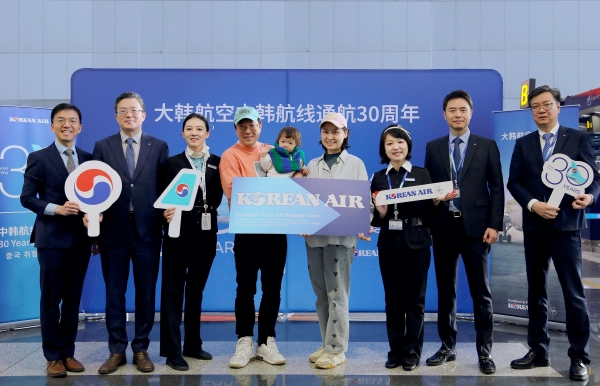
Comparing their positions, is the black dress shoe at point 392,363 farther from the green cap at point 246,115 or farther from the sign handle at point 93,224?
the sign handle at point 93,224

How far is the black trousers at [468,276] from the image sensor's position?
3365 millimetres

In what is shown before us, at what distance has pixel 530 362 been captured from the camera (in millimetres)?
3428

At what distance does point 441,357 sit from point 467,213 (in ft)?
3.23

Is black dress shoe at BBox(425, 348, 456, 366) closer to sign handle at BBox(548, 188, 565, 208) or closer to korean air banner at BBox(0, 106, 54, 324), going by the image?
sign handle at BBox(548, 188, 565, 208)

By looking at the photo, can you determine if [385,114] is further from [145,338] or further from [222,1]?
[222,1]

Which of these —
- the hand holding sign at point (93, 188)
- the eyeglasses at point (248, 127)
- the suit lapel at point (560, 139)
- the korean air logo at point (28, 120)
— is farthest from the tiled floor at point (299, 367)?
the korean air logo at point (28, 120)

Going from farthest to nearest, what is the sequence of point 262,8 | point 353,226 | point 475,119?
point 262,8 → point 475,119 → point 353,226

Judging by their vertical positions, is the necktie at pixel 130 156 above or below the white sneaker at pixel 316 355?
above

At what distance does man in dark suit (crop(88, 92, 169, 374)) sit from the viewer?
3.36 metres

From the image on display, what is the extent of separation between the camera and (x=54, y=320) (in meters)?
3.34

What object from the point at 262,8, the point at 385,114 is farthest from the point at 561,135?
the point at 262,8

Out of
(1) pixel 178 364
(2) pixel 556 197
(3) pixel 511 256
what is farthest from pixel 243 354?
(3) pixel 511 256

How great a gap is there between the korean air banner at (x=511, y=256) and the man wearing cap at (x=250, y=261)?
228cm

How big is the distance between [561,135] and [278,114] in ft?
7.53
